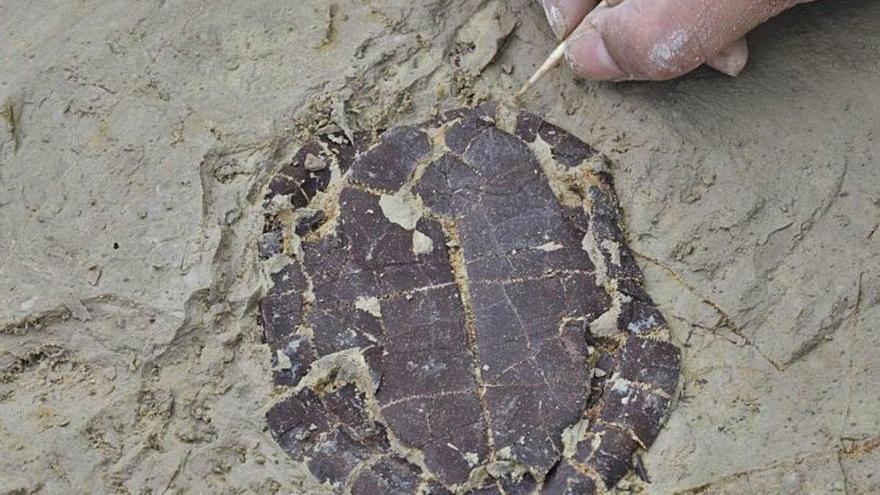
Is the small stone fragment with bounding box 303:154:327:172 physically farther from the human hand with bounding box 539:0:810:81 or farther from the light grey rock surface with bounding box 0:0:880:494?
the human hand with bounding box 539:0:810:81

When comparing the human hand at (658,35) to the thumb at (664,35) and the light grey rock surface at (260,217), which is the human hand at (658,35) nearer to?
the thumb at (664,35)

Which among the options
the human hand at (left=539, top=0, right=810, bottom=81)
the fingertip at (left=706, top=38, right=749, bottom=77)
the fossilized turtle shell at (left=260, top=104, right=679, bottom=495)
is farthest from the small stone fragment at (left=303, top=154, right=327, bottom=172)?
the fingertip at (left=706, top=38, right=749, bottom=77)

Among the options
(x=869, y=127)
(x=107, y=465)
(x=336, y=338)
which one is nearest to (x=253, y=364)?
(x=336, y=338)

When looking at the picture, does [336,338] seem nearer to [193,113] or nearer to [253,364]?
[253,364]

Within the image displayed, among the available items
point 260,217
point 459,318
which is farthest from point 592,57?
point 260,217

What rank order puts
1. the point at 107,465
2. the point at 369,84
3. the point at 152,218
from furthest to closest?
the point at 369,84
the point at 152,218
the point at 107,465

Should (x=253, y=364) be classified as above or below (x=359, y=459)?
above
